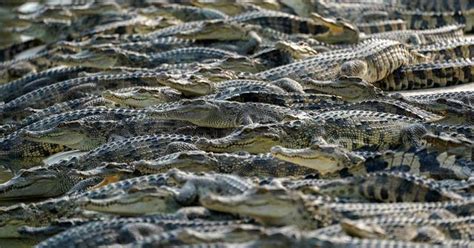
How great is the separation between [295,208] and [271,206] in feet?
0.34

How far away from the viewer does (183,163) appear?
623cm

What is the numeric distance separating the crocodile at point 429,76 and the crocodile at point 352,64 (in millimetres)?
82

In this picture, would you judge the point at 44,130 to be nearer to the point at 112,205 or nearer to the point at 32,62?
the point at 112,205

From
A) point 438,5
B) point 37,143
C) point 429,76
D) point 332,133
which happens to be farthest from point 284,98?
point 438,5

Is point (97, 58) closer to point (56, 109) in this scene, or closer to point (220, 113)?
point (56, 109)

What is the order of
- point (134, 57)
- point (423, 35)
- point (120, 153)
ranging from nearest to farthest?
point (120, 153) → point (134, 57) → point (423, 35)

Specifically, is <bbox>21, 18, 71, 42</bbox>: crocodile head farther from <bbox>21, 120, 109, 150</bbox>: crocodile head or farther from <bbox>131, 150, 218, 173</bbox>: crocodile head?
<bbox>131, 150, 218, 173</bbox>: crocodile head

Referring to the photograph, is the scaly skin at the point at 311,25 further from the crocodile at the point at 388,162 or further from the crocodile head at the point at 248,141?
the crocodile at the point at 388,162

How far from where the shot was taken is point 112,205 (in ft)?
17.7

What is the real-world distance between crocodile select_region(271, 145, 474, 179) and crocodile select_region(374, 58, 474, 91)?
316 centimetres

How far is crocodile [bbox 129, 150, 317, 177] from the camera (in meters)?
6.20

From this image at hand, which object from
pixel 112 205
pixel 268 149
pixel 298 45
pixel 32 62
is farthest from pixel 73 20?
pixel 112 205

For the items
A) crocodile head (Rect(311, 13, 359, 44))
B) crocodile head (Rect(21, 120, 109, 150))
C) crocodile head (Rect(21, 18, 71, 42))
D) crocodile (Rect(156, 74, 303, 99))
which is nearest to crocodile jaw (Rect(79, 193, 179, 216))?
crocodile head (Rect(21, 120, 109, 150))

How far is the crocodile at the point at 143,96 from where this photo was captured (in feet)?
27.5
